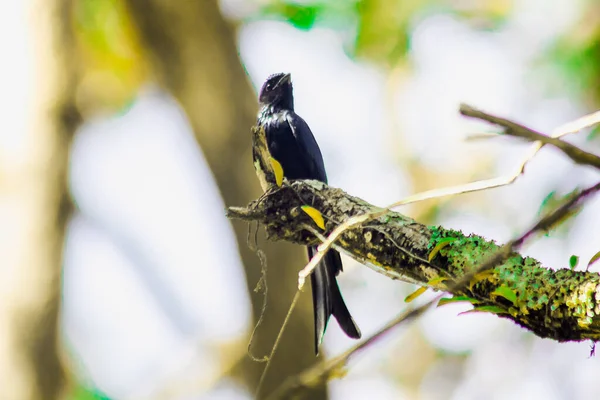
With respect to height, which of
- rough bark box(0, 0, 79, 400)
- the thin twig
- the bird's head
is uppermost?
the thin twig

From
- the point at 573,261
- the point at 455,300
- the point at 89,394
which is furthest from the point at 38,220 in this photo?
the point at 573,261

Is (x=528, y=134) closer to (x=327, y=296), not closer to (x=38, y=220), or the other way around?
(x=327, y=296)

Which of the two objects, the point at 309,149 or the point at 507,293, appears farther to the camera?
the point at 309,149

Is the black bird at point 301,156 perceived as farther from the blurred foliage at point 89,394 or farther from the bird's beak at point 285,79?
the blurred foliage at point 89,394

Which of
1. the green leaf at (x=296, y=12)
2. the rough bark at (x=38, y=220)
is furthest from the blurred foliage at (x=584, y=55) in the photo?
the rough bark at (x=38, y=220)

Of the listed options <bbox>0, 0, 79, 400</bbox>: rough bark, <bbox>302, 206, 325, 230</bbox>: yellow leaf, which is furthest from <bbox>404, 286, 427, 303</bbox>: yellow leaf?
<bbox>0, 0, 79, 400</bbox>: rough bark

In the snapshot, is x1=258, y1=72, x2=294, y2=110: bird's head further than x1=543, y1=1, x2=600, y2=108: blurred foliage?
No

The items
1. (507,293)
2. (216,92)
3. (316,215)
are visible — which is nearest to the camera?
Answer: (507,293)

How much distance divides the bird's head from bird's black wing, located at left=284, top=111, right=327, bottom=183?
0.37 ft

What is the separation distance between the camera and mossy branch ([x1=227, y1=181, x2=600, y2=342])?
52.6 inches

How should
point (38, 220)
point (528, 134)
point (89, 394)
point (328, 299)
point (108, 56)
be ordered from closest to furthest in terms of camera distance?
point (528, 134), point (328, 299), point (38, 220), point (108, 56), point (89, 394)

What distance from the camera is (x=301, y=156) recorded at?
2500 millimetres

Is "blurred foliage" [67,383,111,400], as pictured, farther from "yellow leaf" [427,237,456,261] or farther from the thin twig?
the thin twig

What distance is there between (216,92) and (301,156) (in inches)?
103
